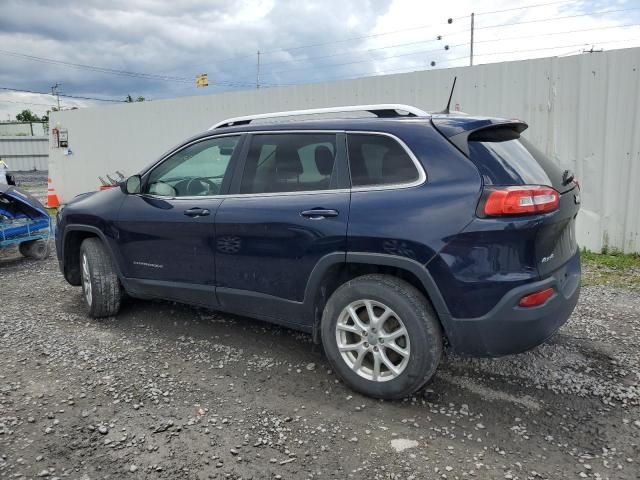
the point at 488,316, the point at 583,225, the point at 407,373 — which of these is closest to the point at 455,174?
the point at 488,316

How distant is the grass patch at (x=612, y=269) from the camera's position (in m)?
5.63

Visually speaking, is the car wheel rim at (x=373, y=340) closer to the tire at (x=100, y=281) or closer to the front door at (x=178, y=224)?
the front door at (x=178, y=224)

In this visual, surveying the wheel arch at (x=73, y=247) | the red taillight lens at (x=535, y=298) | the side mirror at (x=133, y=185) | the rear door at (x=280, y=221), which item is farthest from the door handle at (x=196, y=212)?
the red taillight lens at (x=535, y=298)

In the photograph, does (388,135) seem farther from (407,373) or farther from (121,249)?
(121,249)

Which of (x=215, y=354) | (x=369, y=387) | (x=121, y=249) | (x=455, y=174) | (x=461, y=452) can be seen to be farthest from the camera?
(x=121, y=249)

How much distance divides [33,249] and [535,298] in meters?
7.20

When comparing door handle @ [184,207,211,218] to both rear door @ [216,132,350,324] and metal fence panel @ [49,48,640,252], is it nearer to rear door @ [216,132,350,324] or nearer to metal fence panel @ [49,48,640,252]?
rear door @ [216,132,350,324]

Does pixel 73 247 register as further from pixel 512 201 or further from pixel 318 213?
pixel 512 201

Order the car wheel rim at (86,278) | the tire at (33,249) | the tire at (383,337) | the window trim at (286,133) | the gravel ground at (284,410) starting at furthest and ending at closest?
the tire at (33,249) → the car wheel rim at (86,278) → the window trim at (286,133) → the tire at (383,337) → the gravel ground at (284,410)

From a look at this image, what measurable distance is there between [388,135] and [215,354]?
2.11 metres

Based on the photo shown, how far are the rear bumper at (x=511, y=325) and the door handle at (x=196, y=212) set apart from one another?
76.1 inches

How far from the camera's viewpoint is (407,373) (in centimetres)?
303

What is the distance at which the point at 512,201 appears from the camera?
2752 mm

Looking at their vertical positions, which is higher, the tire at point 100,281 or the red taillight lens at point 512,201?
the red taillight lens at point 512,201
